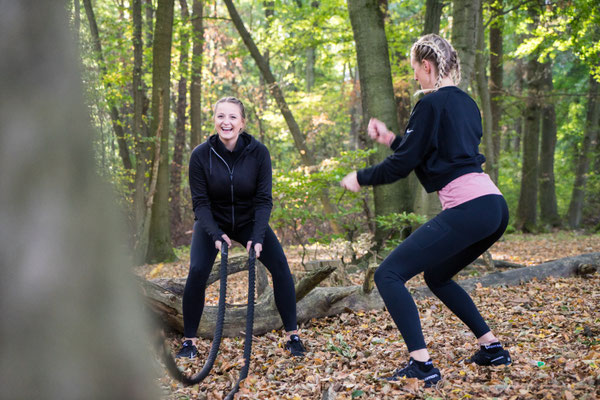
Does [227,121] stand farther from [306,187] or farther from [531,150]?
[531,150]

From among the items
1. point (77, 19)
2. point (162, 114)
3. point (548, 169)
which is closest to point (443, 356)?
point (77, 19)

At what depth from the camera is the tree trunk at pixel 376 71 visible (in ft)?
27.7

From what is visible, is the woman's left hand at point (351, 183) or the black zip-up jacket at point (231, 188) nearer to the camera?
the woman's left hand at point (351, 183)

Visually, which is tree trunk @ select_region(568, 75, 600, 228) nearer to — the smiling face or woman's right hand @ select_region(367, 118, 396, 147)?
woman's right hand @ select_region(367, 118, 396, 147)

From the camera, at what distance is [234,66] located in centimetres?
2294

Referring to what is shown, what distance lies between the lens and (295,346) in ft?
13.2

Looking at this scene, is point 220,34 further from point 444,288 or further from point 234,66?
point 444,288

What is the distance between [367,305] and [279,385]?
1978 mm

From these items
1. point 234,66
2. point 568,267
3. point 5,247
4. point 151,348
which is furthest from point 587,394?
point 234,66

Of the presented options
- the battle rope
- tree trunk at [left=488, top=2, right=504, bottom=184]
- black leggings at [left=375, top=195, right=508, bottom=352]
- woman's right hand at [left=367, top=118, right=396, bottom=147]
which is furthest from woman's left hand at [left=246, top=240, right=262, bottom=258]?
tree trunk at [left=488, top=2, right=504, bottom=184]

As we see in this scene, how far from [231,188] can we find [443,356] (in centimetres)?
209

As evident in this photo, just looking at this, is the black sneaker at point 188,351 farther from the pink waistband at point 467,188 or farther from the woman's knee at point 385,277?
the pink waistband at point 467,188

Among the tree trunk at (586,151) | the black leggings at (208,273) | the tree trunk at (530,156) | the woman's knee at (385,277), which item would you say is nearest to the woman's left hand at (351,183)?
the woman's knee at (385,277)

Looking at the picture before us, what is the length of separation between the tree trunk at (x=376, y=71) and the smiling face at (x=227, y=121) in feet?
15.7
